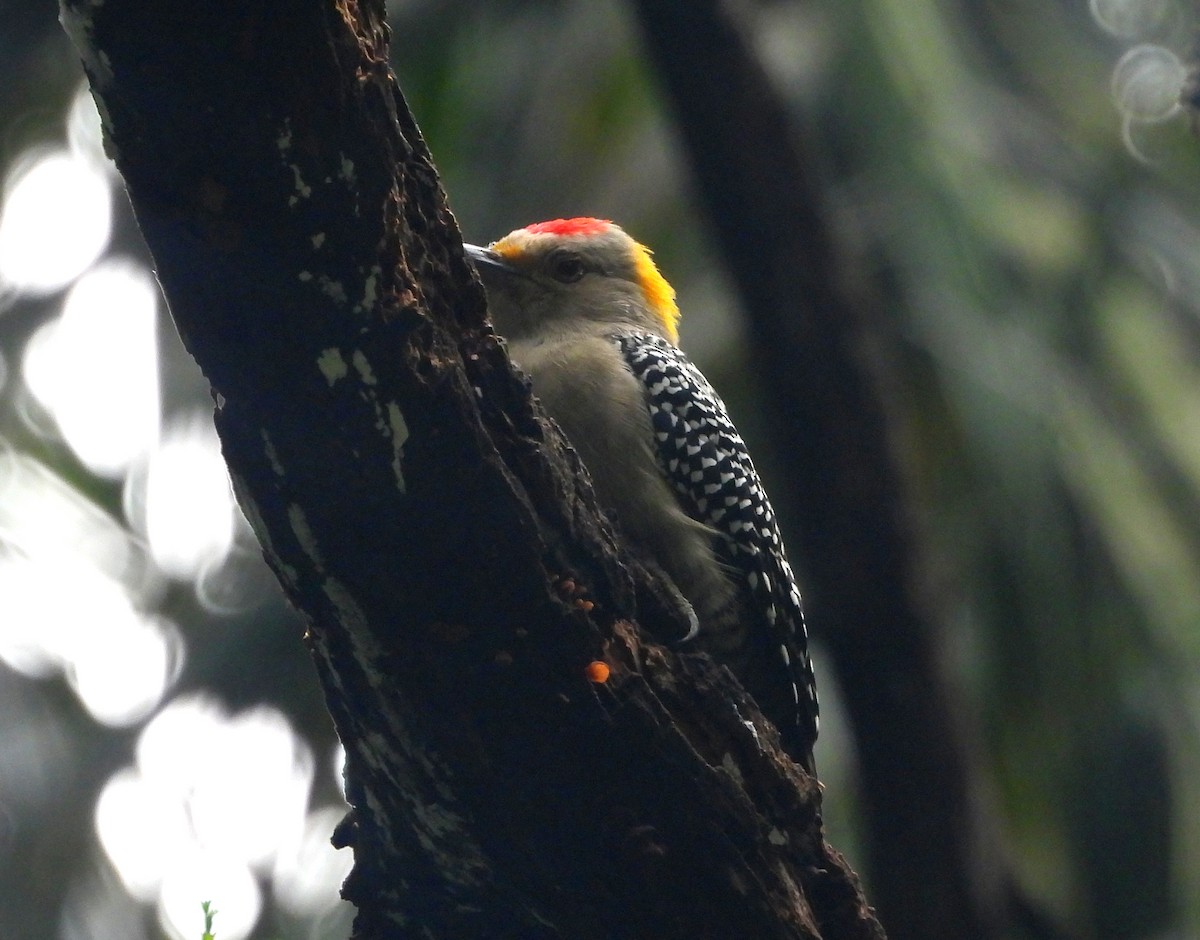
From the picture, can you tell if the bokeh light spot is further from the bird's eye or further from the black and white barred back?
the black and white barred back

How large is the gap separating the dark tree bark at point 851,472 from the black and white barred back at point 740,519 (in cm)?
201

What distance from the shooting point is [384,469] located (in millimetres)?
2846

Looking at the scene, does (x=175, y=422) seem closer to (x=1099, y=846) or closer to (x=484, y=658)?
(x=1099, y=846)

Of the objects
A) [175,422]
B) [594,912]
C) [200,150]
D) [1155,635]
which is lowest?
[594,912]

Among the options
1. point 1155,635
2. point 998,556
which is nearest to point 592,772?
point 1155,635

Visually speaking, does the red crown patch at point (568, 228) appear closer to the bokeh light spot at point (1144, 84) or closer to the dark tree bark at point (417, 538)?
the dark tree bark at point (417, 538)

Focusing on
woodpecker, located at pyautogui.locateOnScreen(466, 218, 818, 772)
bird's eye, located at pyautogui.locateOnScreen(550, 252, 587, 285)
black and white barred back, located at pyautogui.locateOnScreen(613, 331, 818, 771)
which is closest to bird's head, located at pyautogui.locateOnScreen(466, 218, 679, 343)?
bird's eye, located at pyautogui.locateOnScreen(550, 252, 587, 285)

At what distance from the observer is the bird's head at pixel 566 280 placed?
5652 mm

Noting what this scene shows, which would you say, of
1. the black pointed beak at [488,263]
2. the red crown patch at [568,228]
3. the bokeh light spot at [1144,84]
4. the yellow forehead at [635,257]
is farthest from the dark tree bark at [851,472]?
the bokeh light spot at [1144,84]

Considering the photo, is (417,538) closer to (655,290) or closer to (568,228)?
(568,228)

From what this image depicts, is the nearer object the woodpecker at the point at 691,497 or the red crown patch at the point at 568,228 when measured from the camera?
the woodpecker at the point at 691,497

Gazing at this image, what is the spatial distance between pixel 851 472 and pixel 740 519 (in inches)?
91.0

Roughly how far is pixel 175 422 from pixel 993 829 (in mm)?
5609

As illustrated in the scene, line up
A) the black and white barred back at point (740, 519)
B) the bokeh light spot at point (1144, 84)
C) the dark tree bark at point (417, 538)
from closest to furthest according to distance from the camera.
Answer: the dark tree bark at point (417, 538)
the black and white barred back at point (740, 519)
the bokeh light spot at point (1144, 84)
